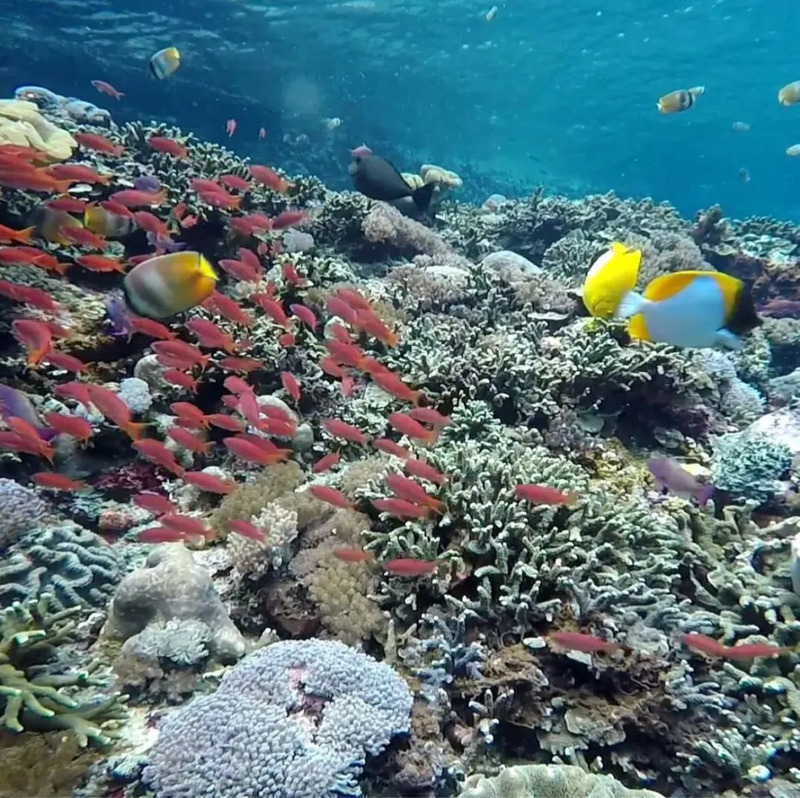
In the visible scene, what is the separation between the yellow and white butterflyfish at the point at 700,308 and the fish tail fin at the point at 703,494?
80.3 inches

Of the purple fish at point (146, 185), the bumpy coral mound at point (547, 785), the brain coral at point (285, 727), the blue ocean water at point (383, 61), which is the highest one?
the blue ocean water at point (383, 61)

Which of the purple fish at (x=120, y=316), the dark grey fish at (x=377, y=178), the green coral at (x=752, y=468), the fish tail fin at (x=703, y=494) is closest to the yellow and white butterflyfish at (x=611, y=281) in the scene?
the fish tail fin at (x=703, y=494)

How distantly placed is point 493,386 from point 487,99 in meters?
64.7

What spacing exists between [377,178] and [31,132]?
15.8 ft

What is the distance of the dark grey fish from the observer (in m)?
8.41

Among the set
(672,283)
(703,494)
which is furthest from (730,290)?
(703,494)

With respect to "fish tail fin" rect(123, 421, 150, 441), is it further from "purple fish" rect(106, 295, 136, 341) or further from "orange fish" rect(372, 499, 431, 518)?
"orange fish" rect(372, 499, 431, 518)

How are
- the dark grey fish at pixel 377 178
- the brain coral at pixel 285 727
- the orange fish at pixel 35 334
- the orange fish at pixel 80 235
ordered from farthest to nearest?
the dark grey fish at pixel 377 178 < the orange fish at pixel 80 235 < the orange fish at pixel 35 334 < the brain coral at pixel 285 727

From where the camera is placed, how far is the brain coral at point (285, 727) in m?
2.68

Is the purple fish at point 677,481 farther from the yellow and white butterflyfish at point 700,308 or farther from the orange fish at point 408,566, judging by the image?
the orange fish at point 408,566

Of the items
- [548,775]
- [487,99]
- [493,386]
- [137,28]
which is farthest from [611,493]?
[487,99]

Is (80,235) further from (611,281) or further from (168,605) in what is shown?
(611,281)

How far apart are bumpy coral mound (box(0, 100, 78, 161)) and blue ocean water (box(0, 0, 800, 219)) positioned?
26.2 meters

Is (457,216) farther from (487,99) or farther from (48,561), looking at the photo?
(487,99)
